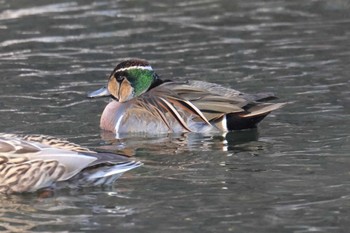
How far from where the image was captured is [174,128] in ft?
40.3

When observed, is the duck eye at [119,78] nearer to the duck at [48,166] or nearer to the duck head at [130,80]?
the duck head at [130,80]

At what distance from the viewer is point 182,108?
1226cm

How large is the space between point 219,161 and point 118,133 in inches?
85.5

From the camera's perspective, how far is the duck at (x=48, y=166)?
378 inches

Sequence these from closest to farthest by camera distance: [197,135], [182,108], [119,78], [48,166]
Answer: [48,166]
[197,135]
[182,108]
[119,78]

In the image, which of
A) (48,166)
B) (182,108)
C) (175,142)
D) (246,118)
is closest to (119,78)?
(182,108)

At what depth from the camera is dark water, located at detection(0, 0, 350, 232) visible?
888 centimetres

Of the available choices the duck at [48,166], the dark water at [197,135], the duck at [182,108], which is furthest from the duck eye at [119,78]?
the duck at [48,166]

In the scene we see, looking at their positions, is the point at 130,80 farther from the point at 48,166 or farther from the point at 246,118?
the point at 48,166

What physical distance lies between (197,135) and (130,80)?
1.22 m

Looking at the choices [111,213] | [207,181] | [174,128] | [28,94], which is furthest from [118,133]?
[111,213]

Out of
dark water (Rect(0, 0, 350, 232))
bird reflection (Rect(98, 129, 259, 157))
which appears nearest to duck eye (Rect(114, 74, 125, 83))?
dark water (Rect(0, 0, 350, 232))

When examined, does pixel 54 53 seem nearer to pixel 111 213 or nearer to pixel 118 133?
pixel 118 133

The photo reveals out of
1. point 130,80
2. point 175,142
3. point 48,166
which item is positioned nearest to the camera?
point 48,166
